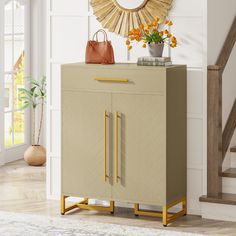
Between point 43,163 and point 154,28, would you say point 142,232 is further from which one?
point 43,163

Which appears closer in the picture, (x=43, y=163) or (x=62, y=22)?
(x=62, y=22)

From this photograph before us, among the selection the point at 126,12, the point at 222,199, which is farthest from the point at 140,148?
the point at 126,12

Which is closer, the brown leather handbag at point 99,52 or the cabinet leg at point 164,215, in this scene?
the cabinet leg at point 164,215

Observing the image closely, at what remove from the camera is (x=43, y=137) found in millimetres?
8250

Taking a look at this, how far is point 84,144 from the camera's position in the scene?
5.59 m

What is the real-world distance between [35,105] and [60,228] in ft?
9.33

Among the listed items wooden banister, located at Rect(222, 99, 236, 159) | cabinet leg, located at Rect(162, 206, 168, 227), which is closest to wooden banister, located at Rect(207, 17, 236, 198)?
wooden banister, located at Rect(222, 99, 236, 159)

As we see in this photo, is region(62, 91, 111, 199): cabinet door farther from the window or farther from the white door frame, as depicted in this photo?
the window

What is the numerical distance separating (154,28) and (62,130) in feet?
3.41

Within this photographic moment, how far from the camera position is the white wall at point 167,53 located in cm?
556

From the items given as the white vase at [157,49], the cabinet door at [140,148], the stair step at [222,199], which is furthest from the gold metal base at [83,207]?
the white vase at [157,49]

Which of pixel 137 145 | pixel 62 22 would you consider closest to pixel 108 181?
pixel 137 145

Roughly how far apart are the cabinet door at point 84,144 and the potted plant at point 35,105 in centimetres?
198

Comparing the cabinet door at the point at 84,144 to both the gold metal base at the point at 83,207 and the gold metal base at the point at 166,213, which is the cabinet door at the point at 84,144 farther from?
the gold metal base at the point at 166,213
